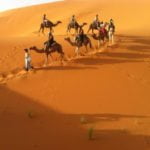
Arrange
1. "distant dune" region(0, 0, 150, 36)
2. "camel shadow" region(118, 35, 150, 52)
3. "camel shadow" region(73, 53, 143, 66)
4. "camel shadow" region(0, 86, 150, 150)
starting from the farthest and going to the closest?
1. "distant dune" region(0, 0, 150, 36)
2. "camel shadow" region(118, 35, 150, 52)
3. "camel shadow" region(73, 53, 143, 66)
4. "camel shadow" region(0, 86, 150, 150)

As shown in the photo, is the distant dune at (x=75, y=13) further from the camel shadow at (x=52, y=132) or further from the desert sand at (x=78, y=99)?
the camel shadow at (x=52, y=132)

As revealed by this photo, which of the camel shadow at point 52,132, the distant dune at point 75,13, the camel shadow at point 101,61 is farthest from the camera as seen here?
the distant dune at point 75,13

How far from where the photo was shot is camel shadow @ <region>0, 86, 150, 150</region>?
46.6 feet

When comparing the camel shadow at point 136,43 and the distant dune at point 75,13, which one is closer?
the camel shadow at point 136,43

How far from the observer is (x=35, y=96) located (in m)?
18.2

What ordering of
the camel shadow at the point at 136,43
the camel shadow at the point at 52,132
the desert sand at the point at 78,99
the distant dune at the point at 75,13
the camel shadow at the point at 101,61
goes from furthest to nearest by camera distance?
the distant dune at the point at 75,13, the camel shadow at the point at 136,43, the camel shadow at the point at 101,61, the desert sand at the point at 78,99, the camel shadow at the point at 52,132

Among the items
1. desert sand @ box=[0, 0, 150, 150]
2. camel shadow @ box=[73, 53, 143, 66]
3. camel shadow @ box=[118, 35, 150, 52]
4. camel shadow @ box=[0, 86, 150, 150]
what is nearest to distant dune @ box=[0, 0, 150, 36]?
camel shadow @ box=[118, 35, 150, 52]

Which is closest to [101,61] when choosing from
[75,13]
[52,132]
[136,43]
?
[136,43]

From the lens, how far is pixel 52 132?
14961mm

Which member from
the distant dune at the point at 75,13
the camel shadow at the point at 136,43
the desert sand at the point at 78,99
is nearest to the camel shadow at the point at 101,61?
the desert sand at the point at 78,99

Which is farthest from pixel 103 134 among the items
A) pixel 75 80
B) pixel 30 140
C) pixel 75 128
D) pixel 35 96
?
pixel 75 80

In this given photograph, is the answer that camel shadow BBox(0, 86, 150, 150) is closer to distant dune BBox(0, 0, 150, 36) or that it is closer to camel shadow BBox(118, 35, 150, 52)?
camel shadow BBox(118, 35, 150, 52)

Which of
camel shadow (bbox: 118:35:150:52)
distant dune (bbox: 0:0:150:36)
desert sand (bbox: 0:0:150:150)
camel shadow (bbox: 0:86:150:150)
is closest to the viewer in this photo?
camel shadow (bbox: 0:86:150:150)

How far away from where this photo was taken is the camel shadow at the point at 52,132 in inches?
559
